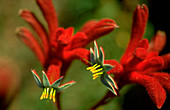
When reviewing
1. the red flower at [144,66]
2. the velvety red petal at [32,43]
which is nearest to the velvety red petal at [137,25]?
the red flower at [144,66]

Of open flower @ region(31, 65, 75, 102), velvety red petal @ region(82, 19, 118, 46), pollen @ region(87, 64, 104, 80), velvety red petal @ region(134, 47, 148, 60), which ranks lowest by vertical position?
open flower @ region(31, 65, 75, 102)

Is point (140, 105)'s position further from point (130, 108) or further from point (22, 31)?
point (22, 31)

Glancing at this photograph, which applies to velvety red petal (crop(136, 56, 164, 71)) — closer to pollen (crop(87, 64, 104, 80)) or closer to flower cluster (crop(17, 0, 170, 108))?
flower cluster (crop(17, 0, 170, 108))

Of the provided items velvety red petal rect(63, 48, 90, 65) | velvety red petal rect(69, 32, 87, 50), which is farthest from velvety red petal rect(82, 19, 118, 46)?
velvety red petal rect(63, 48, 90, 65)

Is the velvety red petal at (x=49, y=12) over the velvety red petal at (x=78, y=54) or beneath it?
over

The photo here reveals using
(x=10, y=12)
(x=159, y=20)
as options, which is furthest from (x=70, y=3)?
(x=159, y=20)

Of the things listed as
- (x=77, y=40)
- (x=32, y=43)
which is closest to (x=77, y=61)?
(x=32, y=43)

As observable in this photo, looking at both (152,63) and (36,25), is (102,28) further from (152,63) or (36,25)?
(36,25)

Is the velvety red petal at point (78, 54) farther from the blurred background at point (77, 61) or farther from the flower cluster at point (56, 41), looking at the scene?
the blurred background at point (77, 61)
